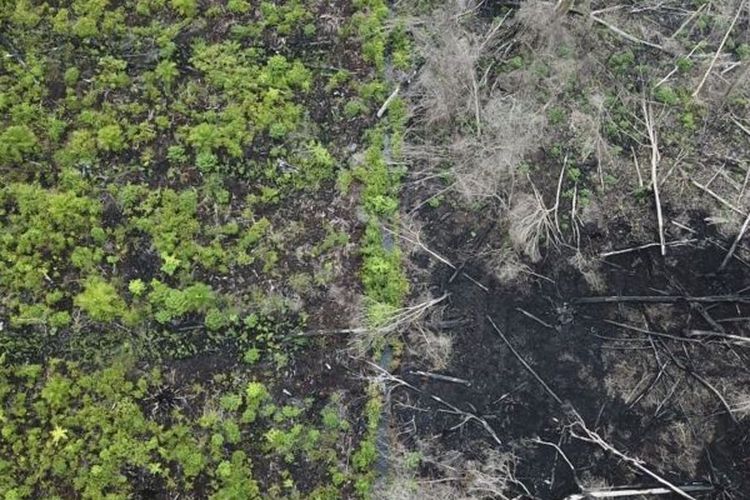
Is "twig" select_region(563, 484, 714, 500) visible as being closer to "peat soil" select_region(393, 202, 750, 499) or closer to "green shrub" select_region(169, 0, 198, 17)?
"peat soil" select_region(393, 202, 750, 499)

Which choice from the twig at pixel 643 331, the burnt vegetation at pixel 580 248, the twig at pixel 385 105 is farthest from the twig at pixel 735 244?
the twig at pixel 385 105

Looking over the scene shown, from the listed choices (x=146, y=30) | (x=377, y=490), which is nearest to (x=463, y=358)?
(x=377, y=490)

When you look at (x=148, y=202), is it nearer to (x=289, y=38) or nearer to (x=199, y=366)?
(x=199, y=366)

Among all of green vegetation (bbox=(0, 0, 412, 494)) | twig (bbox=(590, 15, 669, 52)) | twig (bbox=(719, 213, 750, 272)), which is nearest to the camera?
green vegetation (bbox=(0, 0, 412, 494))

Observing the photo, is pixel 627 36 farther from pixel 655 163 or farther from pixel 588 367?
pixel 588 367

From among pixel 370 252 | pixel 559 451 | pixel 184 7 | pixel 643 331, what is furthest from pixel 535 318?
pixel 184 7

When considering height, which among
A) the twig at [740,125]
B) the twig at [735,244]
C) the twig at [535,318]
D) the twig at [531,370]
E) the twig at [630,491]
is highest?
the twig at [740,125]

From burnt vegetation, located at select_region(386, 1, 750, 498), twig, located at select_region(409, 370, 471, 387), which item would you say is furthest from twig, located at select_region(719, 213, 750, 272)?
twig, located at select_region(409, 370, 471, 387)

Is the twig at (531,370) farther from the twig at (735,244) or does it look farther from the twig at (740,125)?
the twig at (740,125)

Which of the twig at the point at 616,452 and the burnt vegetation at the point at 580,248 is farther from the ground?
the burnt vegetation at the point at 580,248
